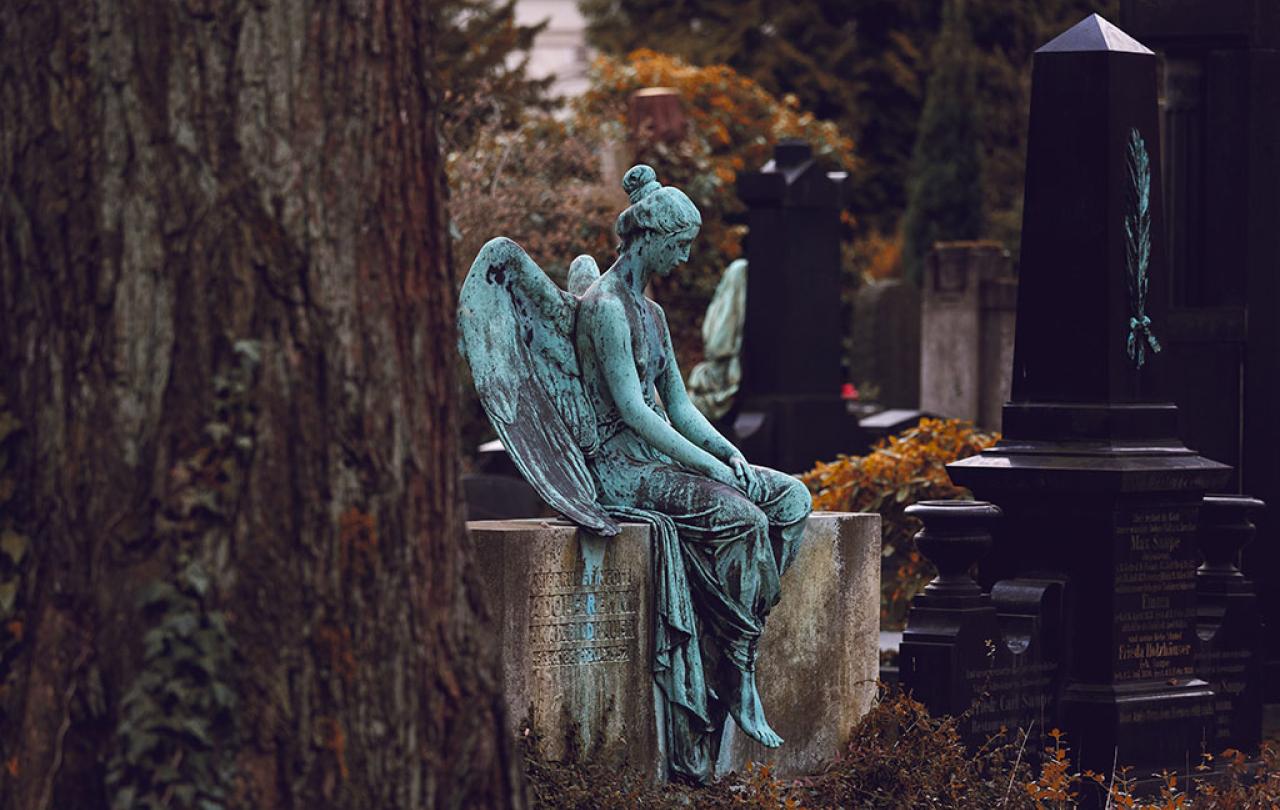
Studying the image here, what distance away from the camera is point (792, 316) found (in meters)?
16.6

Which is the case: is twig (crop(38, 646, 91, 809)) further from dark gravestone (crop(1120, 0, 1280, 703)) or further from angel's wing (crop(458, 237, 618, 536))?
dark gravestone (crop(1120, 0, 1280, 703))

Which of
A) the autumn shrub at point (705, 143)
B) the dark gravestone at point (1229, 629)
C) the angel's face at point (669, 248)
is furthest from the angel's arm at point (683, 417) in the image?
the autumn shrub at point (705, 143)

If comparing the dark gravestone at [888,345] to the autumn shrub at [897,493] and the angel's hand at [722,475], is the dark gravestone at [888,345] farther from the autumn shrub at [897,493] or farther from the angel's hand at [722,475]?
the angel's hand at [722,475]

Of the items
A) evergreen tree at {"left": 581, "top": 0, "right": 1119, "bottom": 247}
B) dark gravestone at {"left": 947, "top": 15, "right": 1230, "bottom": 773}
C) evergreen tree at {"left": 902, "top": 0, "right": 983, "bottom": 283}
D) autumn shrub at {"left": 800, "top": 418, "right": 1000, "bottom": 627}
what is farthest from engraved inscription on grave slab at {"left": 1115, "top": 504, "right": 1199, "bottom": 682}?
evergreen tree at {"left": 581, "top": 0, "right": 1119, "bottom": 247}

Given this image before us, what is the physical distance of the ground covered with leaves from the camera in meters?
7.07

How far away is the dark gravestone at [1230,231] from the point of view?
11.1 meters

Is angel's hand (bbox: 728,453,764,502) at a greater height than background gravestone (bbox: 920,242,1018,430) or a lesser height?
lesser

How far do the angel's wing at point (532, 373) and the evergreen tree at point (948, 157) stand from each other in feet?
76.7

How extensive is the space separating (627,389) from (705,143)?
15.9 meters

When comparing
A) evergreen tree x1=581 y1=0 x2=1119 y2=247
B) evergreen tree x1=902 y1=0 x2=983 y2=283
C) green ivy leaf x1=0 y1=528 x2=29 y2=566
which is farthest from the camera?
evergreen tree x1=581 y1=0 x2=1119 y2=247

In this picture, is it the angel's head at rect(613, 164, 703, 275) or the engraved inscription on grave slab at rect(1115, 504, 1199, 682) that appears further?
the engraved inscription on grave slab at rect(1115, 504, 1199, 682)

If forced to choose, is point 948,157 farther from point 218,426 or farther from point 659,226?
point 218,426

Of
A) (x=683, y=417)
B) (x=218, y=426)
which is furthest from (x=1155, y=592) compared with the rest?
(x=218, y=426)

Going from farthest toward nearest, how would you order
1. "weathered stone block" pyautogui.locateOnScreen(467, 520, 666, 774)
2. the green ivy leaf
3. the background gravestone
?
the background gravestone → "weathered stone block" pyautogui.locateOnScreen(467, 520, 666, 774) → the green ivy leaf
